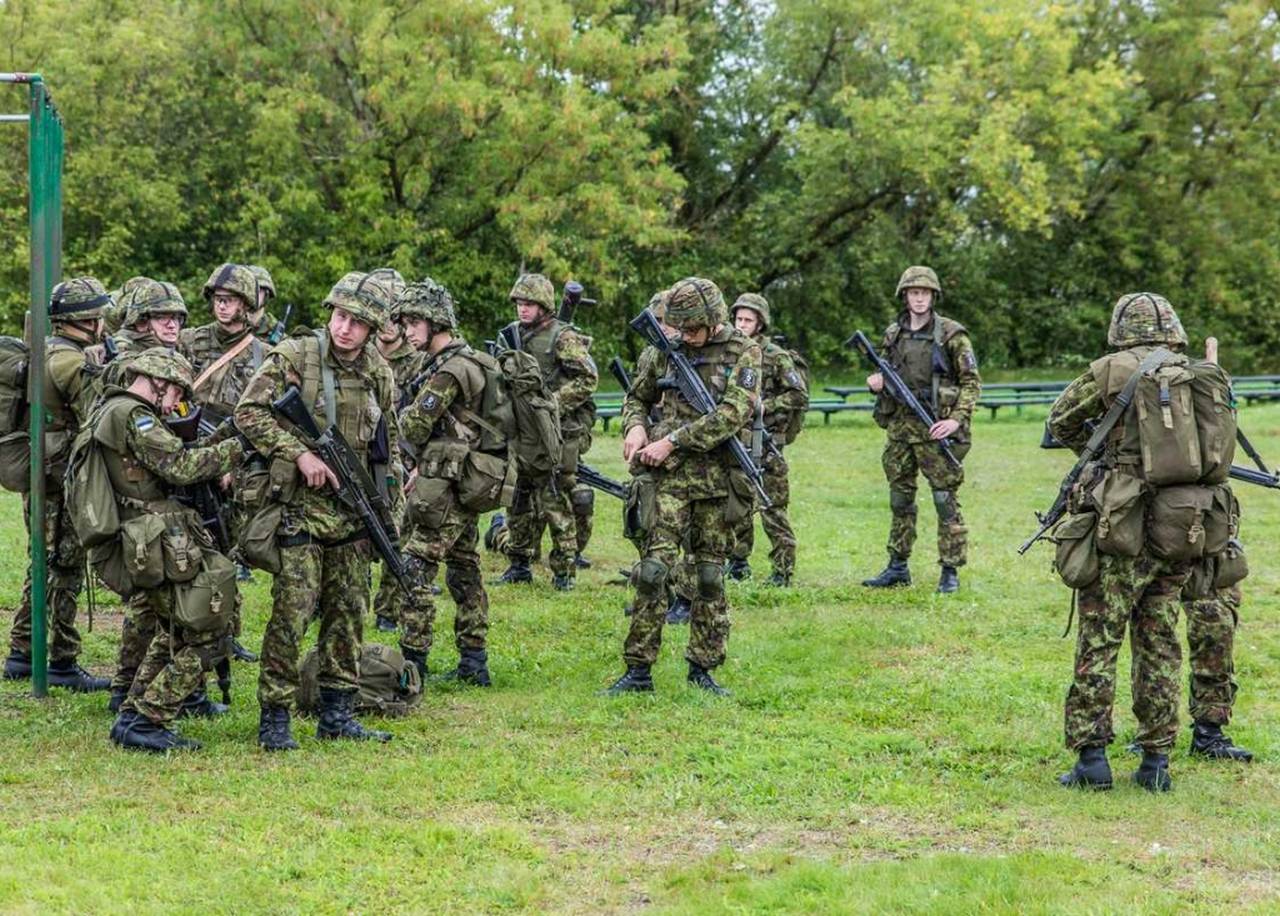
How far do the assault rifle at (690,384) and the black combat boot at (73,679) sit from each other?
3633mm

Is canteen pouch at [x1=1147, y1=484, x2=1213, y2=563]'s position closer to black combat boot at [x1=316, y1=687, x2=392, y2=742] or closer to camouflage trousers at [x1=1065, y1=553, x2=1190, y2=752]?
camouflage trousers at [x1=1065, y1=553, x2=1190, y2=752]

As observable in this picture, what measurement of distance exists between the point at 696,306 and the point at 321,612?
2.59 m

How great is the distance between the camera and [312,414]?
25.1 feet

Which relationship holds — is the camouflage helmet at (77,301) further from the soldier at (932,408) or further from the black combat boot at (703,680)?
the soldier at (932,408)

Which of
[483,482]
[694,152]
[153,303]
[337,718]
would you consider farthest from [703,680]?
[694,152]

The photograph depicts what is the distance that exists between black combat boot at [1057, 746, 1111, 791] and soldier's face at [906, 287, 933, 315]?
209 inches

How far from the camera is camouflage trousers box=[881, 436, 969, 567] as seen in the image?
12.3m

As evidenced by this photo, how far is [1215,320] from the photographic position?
132ft

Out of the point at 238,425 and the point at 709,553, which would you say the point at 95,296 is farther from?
the point at 709,553

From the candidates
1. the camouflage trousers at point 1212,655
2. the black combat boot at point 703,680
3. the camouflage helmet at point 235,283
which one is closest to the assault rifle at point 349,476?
the black combat boot at point 703,680

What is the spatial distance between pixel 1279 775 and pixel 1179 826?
1121mm

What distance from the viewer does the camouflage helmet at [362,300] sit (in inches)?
301

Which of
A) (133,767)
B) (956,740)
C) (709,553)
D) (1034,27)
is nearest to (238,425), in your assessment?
(133,767)

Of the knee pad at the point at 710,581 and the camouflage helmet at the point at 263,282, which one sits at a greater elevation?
the camouflage helmet at the point at 263,282
